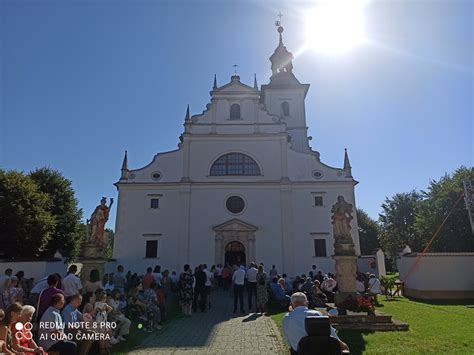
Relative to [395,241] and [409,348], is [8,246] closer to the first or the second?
[409,348]

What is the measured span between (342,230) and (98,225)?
838cm

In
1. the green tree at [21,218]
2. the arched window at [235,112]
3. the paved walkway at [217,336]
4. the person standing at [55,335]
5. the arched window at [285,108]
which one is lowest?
the paved walkway at [217,336]

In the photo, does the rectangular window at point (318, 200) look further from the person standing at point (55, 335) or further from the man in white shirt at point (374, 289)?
the person standing at point (55, 335)

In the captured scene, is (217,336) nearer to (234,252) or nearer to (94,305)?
(94,305)

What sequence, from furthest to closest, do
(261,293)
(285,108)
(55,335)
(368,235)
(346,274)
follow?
1. (368,235)
2. (285,108)
3. (261,293)
4. (346,274)
5. (55,335)

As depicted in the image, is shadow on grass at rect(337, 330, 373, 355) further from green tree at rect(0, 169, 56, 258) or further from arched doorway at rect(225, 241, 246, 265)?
green tree at rect(0, 169, 56, 258)

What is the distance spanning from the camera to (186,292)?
1194 cm

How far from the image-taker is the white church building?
24.2 meters

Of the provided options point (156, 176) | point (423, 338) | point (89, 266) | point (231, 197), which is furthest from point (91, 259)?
point (156, 176)

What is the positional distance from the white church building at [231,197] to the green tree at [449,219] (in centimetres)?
770

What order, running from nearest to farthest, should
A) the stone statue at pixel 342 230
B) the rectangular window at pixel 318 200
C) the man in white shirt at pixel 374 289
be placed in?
the stone statue at pixel 342 230
the man in white shirt at pixel 374 289
the rectangular window at pixel 318 200

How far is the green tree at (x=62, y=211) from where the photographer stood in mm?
29062

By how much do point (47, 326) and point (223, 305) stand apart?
9.76 meters

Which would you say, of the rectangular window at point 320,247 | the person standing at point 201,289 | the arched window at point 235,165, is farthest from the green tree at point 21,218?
the rectangular window at point 320,247
